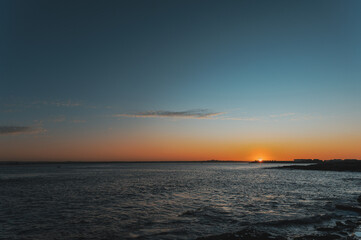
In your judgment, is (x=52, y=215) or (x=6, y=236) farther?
(x=52, y=215)

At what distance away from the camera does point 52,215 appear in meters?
21.4

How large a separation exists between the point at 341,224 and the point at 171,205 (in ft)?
50.6

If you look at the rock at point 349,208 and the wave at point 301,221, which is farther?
Result: the rock at point 349,208

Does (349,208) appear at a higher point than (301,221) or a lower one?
higher

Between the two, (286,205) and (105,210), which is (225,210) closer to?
(286,205)

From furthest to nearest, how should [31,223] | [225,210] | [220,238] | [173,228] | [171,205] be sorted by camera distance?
1. [171,205]
2. [225,210]
3. [31,223]
4. [173,228]
5. [220,238]

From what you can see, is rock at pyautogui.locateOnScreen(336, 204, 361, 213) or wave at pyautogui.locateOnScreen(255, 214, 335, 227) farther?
rock at pyautogui.locateOnScreen(336, 204, 361, 213)

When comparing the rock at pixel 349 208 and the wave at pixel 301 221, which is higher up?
the rock at pixel 349 208

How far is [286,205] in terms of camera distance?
25.9 m

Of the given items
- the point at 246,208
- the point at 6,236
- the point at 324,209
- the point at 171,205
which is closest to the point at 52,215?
the point at 6,236

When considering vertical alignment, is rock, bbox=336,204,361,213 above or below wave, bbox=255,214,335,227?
above

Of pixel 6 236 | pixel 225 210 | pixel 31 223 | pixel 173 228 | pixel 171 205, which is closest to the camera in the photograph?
pixel 6 236

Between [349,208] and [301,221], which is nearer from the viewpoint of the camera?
[301,221]

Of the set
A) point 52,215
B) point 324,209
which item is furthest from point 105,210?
point 324,209
